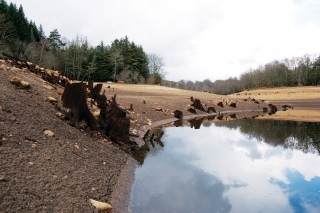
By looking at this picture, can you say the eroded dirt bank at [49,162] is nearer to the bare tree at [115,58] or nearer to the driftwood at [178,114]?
the driftwood at [178,114]

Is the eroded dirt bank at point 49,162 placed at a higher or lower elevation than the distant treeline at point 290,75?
lower

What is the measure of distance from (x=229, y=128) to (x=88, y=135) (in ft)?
40.4

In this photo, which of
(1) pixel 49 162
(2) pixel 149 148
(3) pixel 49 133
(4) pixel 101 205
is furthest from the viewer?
(2) pixel 149 148

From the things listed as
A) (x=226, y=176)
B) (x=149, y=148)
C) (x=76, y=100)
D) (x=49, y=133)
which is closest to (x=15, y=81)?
(x=76, y=100)

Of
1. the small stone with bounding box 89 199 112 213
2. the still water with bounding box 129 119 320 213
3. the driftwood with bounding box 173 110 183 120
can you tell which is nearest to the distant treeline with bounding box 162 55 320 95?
the driftwood with bounding box 173 110 183 120

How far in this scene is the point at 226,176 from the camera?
7.29 meters

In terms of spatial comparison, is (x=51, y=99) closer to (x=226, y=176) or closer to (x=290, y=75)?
(x=226, y=176)

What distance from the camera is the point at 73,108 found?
802 cm

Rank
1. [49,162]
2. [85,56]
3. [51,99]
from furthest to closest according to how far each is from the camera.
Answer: [85,56] < [51,99] < [49,162]

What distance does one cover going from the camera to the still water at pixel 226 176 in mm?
5395

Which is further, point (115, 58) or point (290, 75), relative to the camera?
point (290, 75)

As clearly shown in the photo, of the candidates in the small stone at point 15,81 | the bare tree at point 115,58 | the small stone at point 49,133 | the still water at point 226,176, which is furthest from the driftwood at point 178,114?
the bare tree at point 115,58

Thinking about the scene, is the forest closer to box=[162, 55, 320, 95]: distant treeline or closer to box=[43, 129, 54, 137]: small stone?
box=[162, 55, 320, 95]: distant treeline

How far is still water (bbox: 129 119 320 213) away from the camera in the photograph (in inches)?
212
